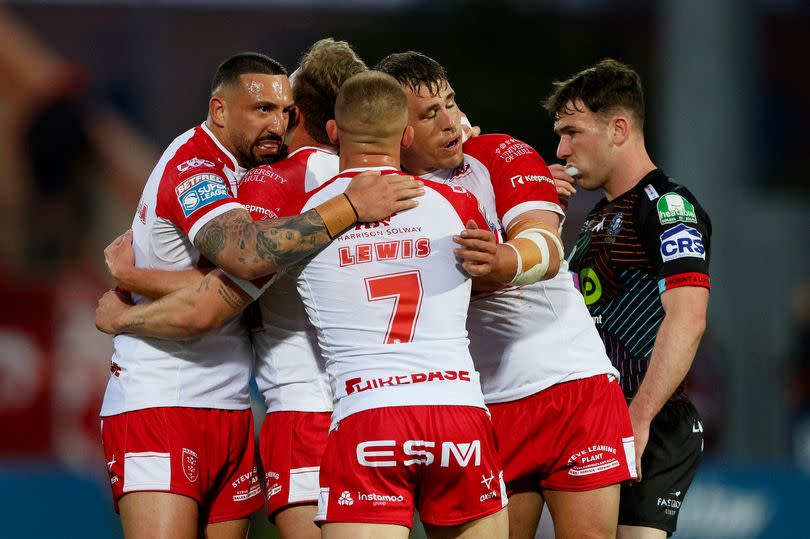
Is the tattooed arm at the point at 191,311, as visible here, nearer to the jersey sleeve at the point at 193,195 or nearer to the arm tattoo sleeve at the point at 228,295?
the arm tattoo sleeve at the point at 228,295

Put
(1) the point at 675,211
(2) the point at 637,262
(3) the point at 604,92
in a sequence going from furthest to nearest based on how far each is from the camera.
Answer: (3) the point at 604,92, (2) the point at 637,262, (1) the point at 675,211

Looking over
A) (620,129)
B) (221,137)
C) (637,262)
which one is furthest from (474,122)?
(221,137)

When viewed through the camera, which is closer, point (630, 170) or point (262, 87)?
point (262, 87)

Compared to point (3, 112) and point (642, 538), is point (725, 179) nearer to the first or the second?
point (3, 112)

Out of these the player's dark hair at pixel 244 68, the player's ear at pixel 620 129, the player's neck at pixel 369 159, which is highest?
the player's dark hair at pixel 244 68

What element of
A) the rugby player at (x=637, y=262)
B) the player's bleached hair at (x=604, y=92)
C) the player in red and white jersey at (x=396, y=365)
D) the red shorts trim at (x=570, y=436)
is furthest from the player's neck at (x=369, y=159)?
the player's bleached hair at (x=604, y=92)

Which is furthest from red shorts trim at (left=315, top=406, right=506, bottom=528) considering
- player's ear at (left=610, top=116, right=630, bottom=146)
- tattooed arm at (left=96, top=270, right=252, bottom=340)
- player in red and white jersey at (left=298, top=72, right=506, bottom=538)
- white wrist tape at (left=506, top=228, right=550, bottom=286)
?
player's ear at (left=610, top=116, right=630, bottom=146)

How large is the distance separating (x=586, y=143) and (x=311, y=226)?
1.73m

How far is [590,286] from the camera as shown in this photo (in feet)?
19.0

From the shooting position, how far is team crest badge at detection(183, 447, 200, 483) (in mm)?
5168

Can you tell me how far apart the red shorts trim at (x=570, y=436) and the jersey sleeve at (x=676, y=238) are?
546mm

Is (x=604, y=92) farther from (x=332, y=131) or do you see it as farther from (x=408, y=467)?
(x=408, y=467)

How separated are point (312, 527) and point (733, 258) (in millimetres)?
12875

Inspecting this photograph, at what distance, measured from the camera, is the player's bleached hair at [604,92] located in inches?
223
